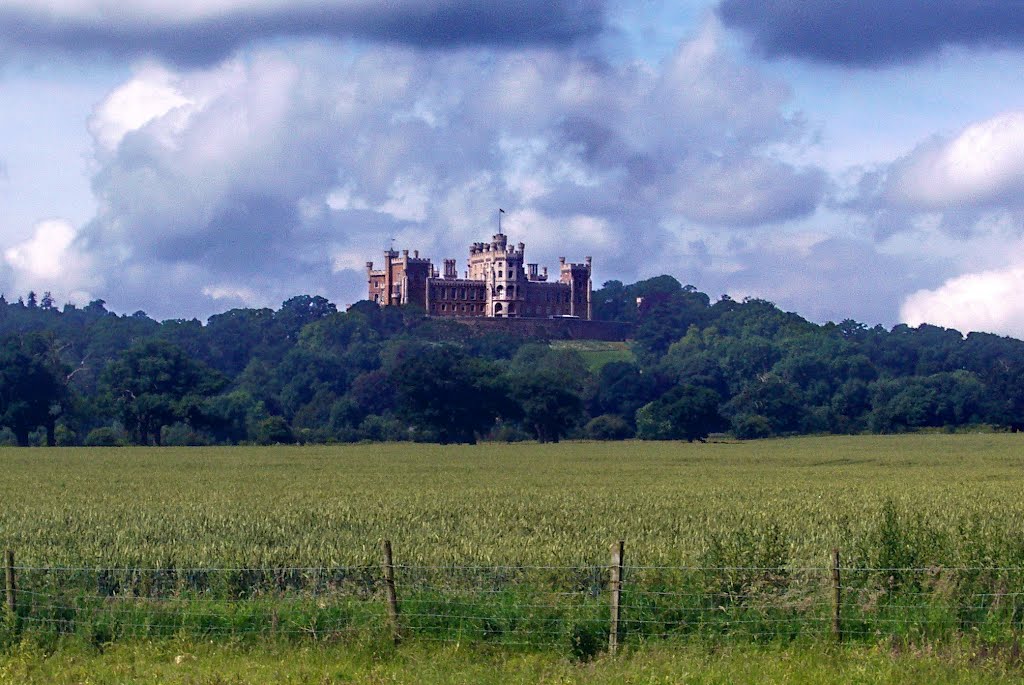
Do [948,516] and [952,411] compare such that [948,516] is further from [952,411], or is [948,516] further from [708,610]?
[952,411]

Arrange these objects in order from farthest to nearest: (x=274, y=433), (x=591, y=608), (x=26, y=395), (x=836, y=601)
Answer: (x=274, y=433) < (x=26, y=395) < (x=591, y=608) < (x=836, y=601)

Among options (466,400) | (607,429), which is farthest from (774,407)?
(466,400)

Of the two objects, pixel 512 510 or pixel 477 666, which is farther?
pixel 512 510

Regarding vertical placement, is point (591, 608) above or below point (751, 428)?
below

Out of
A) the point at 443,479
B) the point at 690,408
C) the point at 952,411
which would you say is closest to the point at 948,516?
the point at 443,479

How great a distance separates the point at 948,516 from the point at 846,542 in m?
10.1

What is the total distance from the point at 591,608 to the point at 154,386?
101 metres

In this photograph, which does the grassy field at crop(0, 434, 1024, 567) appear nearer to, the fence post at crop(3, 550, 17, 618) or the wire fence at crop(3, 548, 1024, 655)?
the wire fence at crop(3, 548, 1024, 655)

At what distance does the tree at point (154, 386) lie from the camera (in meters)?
111

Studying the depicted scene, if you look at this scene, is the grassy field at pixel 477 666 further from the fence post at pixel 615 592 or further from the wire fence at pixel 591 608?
the wire fence at pixel 591 608

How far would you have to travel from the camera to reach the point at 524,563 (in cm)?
2094

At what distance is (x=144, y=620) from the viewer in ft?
57.5

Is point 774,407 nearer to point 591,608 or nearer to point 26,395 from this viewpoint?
point 26,395

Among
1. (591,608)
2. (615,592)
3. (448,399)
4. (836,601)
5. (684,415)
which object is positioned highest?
(448,399)
